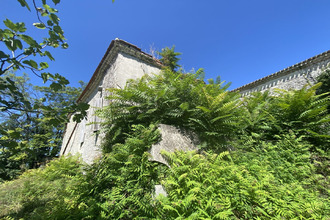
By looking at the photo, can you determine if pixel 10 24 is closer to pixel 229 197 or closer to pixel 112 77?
pixel 229 197

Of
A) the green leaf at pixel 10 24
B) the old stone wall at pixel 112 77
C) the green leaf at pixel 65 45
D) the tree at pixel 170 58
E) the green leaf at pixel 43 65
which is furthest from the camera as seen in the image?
the tree at pixel 170 58

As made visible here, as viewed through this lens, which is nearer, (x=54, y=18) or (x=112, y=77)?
(x=54, y=18)

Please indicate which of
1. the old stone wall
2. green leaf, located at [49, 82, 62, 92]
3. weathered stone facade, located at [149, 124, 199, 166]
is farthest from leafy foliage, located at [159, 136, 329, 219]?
the old stone wall

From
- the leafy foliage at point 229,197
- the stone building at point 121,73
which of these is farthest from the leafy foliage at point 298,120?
the stone building at point 121,73

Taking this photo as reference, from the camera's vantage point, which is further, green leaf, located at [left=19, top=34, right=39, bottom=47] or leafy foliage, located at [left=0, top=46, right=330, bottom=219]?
leafy foliage, located at [left=0, top=46, right=330, bottom=219]

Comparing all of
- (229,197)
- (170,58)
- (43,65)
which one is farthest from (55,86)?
(170,58)

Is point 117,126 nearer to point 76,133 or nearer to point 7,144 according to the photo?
point 7,144

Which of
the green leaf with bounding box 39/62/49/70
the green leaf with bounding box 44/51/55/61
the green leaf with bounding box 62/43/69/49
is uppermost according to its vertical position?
the green leaf with bounding box 62/43/69/49

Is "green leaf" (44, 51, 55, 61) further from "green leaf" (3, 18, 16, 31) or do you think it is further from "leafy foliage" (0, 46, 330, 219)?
"leafy foliage" (0, 46, 330, 219)

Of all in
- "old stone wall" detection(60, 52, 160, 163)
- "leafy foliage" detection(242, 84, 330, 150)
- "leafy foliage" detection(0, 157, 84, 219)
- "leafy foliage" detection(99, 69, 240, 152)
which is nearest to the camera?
"leafy foliage" detection(0, 157, 84, 219)

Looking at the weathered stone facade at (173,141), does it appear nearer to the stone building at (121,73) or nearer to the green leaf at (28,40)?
the green leaf at (28,40)

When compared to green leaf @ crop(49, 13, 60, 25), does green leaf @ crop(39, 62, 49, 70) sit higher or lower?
lower

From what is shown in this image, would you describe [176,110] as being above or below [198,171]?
above

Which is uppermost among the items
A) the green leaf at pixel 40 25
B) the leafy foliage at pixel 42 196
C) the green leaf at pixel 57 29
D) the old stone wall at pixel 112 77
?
the old stone wall at pixel 112 77
